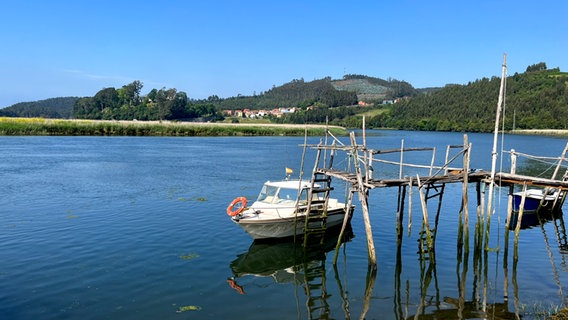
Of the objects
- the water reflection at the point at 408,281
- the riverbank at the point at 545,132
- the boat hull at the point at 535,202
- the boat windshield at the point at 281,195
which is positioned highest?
the riverbank at the point at 545,132

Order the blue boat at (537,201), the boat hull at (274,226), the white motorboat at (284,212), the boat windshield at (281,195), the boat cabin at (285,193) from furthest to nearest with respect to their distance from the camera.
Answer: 1. the blue boat at (537,201)
2. the boat windshield at (281,195)
3. the boat cabin at (285,193)
4. the white motorboat at (284,212)
5. the boat hull at (274,226)

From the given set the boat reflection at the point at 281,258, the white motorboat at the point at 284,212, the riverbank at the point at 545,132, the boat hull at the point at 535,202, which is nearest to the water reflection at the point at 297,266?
the boat reflection at the point at 281,258

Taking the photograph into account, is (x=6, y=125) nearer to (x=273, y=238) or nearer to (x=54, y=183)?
(x=54, y=183)

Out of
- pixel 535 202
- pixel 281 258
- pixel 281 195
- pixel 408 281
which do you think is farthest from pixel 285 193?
pixel 535 202

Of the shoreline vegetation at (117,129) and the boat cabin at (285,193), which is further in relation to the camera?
the shoreline vegetation at (117,129)

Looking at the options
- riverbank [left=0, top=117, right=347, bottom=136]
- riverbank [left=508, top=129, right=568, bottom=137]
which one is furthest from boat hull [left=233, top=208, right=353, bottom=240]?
riverbank [left=508, top=129, right=568, bottom=137]

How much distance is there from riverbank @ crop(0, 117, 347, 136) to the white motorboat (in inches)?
2232

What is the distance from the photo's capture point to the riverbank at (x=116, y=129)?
9100 centimetres

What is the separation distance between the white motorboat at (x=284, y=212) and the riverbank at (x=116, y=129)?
56.7 m

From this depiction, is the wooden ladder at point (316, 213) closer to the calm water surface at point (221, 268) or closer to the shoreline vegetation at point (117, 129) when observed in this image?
the calm water surface at point (221, 268)

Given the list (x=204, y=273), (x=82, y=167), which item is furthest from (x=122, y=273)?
(x=82, y=167)

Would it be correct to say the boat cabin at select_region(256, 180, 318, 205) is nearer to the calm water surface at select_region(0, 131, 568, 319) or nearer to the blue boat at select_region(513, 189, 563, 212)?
the calm water surface at select_region(0, 131, 568, 319)

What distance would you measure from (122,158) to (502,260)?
158ft

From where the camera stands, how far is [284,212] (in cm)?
2177
